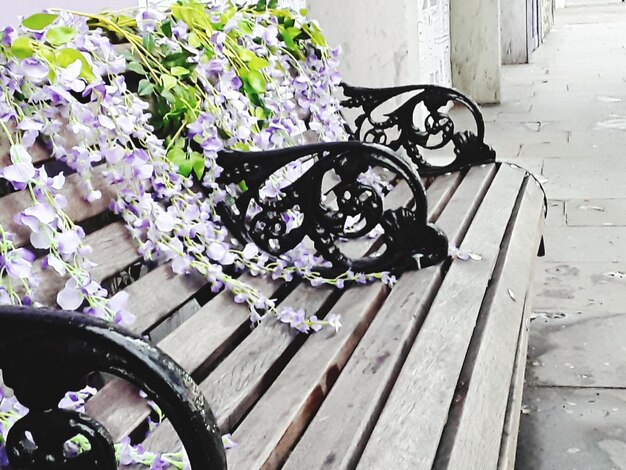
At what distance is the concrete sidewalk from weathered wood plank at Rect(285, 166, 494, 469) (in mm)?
537

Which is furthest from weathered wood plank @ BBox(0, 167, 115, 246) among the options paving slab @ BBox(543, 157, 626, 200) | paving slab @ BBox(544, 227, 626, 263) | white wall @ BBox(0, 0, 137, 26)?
paving slab @ BBox(543, 157, 626, 200)

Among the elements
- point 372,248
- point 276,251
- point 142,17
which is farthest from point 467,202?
point 142,17

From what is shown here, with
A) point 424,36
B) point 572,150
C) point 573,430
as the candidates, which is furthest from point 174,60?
point 424,36

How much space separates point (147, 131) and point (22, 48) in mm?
383

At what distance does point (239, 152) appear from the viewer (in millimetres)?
2145

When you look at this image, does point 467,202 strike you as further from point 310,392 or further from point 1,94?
point 1,94

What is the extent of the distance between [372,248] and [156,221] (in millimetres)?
821

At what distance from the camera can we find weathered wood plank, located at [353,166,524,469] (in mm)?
1343

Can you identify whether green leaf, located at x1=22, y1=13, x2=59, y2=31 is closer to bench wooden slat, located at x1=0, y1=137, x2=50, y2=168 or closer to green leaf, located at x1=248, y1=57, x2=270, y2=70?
bench wooden slat, located at x1=0, y1=137, x2=50, y2=168

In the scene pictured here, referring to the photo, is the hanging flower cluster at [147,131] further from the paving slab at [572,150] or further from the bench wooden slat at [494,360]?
the paving slab at [572,150]

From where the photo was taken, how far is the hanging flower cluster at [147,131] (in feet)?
4.79

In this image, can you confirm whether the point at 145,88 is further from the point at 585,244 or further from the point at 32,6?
the point at 585,244

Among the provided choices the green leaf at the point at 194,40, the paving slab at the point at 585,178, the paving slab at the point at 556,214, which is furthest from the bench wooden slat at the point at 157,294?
the paving slab at the point at 585,178

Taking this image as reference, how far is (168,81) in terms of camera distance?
6.51 ft
